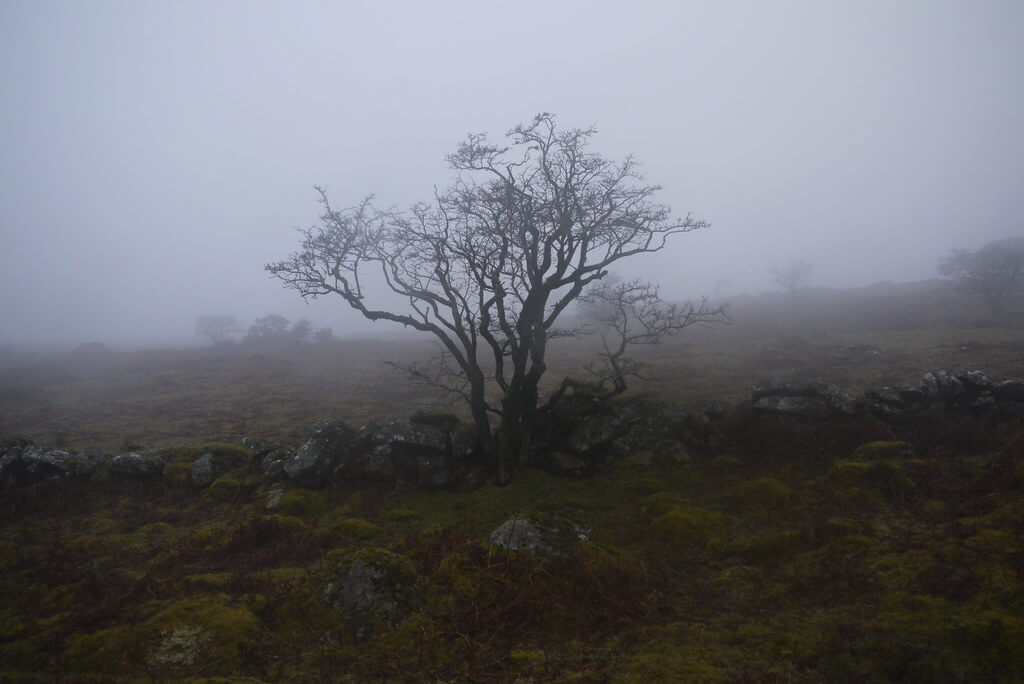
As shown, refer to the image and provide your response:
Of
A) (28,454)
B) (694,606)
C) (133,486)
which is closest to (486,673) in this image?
(694,606)

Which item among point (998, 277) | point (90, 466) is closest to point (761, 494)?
point (90, 466)

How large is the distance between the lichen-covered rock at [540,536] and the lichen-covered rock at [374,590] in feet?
5.70

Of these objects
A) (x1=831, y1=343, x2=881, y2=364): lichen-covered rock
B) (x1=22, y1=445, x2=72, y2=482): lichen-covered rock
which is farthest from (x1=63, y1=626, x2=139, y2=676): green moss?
(x1=831, y1=343, x2=881, y2=364): lichen-covered rock

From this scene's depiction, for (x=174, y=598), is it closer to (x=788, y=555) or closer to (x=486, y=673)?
(x=486, y=673)

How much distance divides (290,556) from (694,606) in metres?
7.74

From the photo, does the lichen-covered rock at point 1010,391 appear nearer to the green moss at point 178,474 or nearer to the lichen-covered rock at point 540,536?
the lichen-covered rock at point 540,536

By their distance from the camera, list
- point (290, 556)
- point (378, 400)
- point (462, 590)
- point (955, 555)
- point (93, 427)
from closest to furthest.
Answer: point (955, 555)
point (462, 590)
point (290, 556)
point (93, 427)
point (378, 400)

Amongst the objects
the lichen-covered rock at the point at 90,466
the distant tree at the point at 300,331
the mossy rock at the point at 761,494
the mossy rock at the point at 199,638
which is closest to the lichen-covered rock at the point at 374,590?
the mossy rock at the point at 199,638

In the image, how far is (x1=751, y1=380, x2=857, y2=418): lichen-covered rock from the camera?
43.9ft

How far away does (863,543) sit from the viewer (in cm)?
785

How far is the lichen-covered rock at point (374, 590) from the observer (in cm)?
691

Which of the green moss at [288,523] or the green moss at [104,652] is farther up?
the green moss at [104,652]

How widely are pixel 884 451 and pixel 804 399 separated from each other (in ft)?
8.80

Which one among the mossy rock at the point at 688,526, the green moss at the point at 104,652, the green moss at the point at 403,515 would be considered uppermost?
the green moss at the point at 104,652
